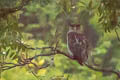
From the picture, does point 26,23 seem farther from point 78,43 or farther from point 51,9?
point 78,43

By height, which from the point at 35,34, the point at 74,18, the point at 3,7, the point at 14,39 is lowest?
the point at 35,34

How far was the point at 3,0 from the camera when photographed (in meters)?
4.94

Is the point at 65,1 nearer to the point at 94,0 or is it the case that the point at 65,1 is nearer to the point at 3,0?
the point at 94,0

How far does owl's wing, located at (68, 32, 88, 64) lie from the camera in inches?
232

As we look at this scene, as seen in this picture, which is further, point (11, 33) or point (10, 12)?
point (10, 12)

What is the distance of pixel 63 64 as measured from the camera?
34.0ft

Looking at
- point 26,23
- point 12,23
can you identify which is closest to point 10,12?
point 12,23

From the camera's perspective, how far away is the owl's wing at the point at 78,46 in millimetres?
5895

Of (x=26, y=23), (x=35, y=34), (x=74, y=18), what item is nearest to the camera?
(x=74, y=18)

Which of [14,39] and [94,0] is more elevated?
[94,0]

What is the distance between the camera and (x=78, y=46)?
5.92 metres

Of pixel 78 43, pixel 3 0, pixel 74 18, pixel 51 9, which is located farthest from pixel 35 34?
pixel 3 0

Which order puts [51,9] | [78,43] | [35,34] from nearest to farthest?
[78,43], [51,9], [35,34]

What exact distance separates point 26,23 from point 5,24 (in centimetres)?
726
